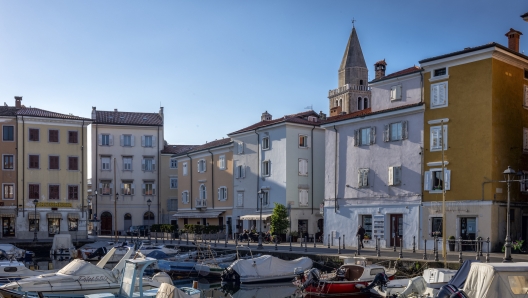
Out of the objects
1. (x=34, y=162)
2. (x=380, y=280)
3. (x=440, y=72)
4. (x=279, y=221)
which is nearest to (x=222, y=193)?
(x=279, y=221)

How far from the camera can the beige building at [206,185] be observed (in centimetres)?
6581

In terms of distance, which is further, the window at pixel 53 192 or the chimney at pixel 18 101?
the chimney at pixel 18 101

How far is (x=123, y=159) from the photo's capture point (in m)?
80.4

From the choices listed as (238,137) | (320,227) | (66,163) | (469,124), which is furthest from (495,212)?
(66,163)

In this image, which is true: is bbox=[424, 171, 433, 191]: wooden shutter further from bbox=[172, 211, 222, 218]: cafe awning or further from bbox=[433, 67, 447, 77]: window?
bbox=[172, 211, 222, 218]: cafe awning

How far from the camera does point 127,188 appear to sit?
80.4m

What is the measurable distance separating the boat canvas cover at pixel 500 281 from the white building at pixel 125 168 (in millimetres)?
64197

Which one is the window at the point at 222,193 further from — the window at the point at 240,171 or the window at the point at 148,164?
the window at the point at 148,164

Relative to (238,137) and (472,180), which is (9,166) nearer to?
(238,137)

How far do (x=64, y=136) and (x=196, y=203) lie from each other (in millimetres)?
17008

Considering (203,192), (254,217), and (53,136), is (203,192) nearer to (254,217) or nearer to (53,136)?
(254,217)

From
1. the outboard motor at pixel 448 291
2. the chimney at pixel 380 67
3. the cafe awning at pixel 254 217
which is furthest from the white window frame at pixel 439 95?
the outboard motor at pixel 448 291

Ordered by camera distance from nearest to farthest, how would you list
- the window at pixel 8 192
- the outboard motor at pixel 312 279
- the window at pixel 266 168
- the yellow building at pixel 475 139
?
the outboard motor at pixel 312 279
the yellow building at pixel 475 139
the window at pixel 266 168
the window at pixel 8 192

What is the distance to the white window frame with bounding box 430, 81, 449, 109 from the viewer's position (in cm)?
4044
